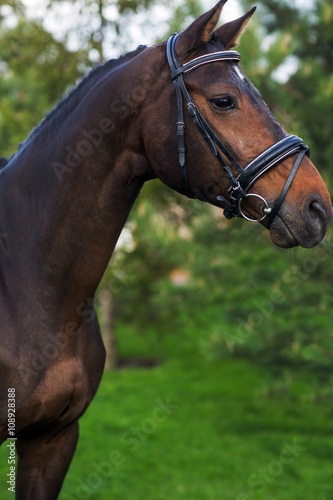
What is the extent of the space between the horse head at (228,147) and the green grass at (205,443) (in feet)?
9.89

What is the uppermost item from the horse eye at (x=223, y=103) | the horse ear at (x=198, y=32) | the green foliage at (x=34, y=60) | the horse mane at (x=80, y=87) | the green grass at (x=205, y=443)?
the horse mane at (x=80, y=87)

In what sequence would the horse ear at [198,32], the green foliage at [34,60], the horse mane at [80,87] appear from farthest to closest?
the green foliage at [34,60] → the horse mane at [80,87] → the horse ear at [198,32]

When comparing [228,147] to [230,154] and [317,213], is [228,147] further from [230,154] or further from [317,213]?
[317,213]

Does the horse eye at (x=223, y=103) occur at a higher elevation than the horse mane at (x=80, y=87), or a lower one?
lower

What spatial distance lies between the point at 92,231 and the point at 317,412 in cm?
469

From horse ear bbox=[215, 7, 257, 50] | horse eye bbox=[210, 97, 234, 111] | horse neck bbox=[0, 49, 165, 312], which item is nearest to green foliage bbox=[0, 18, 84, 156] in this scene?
horse neck bbox=[0, 49, 165, 312]

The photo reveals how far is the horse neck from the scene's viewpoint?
214 centimetres

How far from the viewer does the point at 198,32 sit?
2014 mm

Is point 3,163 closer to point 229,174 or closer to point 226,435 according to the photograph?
point 229,174

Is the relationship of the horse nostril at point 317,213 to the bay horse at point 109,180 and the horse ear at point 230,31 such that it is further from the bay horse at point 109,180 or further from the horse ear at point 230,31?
the horse ear at point 230,31

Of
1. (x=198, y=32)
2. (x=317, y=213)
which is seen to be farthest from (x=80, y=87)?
(x=317, y=213)

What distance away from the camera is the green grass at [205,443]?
4.31 m

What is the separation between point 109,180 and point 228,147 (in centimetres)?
52

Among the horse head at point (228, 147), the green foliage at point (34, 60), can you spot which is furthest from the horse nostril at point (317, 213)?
the green foliage at point (34, 60)
